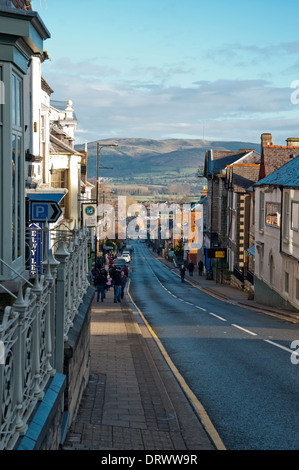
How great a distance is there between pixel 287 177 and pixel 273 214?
115 inches

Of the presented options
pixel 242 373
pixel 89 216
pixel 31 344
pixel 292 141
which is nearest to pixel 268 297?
pixel 89 216

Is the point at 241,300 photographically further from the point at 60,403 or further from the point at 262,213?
the point at 60,403

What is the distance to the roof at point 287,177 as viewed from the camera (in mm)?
29983

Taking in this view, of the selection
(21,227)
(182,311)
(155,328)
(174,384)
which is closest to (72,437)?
(21,227)

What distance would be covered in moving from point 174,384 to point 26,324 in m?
7.37

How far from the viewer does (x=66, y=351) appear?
6914mm

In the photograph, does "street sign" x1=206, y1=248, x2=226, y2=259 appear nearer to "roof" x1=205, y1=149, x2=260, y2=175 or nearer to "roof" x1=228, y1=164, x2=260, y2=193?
"roof" x1=228, y1=164, x2=260, y2=193

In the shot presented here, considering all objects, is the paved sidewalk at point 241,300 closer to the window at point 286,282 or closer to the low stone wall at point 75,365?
Answer: the window at point 286,282

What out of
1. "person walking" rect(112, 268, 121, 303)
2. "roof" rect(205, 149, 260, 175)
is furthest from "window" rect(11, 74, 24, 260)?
"roof" rect(205, 149, 260, 175)

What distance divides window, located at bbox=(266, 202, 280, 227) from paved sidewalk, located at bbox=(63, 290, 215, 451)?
1944 cm

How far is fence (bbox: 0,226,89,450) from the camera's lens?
423 centimetres
